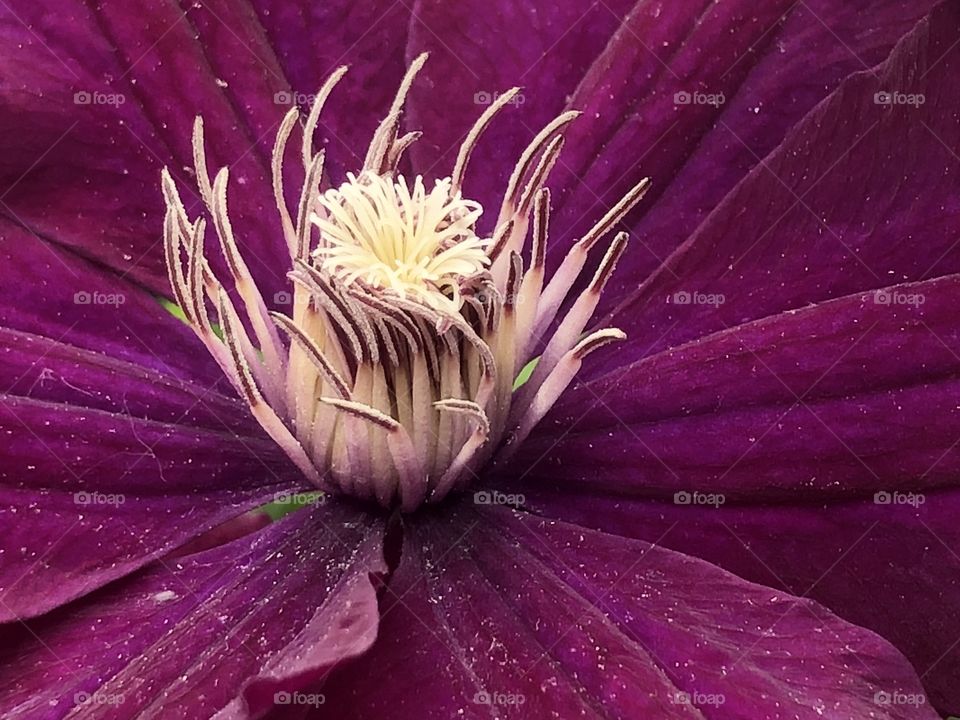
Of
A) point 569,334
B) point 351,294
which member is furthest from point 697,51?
point 351,294

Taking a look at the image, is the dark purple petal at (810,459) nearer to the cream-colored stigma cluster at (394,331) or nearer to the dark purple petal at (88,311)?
the cream-colored stigma cluster at (394,331)

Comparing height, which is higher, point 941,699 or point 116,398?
point 116,398

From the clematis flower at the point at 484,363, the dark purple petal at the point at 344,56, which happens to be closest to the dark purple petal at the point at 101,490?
the clematis flower at the point at 484,363

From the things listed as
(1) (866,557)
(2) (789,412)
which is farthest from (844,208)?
(1) (866,557)

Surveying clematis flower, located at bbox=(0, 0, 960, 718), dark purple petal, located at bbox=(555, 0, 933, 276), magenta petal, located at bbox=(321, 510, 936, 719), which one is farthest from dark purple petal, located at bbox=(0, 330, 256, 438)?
dark purple petal, located at bbox=(555, 0, 933, 276)

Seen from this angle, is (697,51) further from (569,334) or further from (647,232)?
(569,334)

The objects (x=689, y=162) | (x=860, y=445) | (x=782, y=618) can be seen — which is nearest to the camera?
(x=782, y=618)

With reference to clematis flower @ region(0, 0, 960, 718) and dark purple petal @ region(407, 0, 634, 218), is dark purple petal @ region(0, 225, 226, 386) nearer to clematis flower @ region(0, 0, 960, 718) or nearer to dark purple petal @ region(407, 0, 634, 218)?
clematis flower @ region(0, 0, 960, 718)

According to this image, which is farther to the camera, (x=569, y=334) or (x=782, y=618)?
(x=569, y=334)
